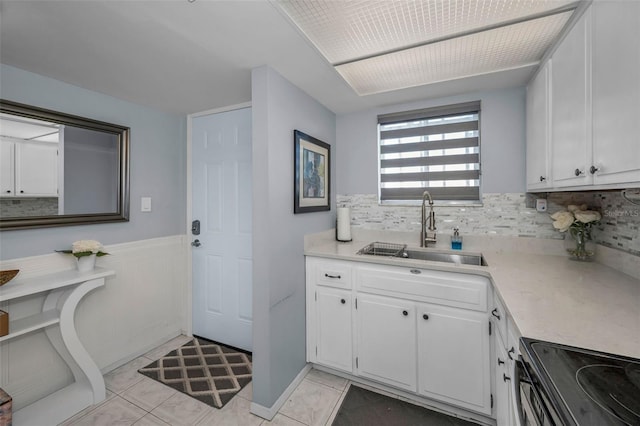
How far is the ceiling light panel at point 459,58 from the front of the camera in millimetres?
1412

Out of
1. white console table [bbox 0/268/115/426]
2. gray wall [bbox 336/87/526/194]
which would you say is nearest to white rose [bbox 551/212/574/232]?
gray wall [bbox 336/87/526/194]

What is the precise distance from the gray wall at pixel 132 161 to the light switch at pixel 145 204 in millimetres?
32

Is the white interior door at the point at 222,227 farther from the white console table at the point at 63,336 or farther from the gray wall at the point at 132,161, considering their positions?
the white console table at the point at 63,336

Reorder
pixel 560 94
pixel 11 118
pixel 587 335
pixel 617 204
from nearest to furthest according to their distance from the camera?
pixel 587 335
pixel 560 94
pixel 617 204
pixel 11 118

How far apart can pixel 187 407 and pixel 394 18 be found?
263cm

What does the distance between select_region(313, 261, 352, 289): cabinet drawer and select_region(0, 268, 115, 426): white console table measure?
147cm

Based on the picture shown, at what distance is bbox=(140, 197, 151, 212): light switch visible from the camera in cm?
231

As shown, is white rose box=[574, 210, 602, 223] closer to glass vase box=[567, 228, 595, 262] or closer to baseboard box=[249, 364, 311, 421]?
glass vase box=[567, 228, 595, 262]

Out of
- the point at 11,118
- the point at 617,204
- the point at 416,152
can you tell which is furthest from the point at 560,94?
the point at 11,118

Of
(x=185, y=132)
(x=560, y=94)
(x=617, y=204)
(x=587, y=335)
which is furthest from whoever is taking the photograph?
(x=185, y=132)

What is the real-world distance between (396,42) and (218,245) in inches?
84.6

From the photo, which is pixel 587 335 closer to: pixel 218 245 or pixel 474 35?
pixel 474 35

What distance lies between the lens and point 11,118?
5.19ft

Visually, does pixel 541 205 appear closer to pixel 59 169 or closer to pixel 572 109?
pixel 572 109
